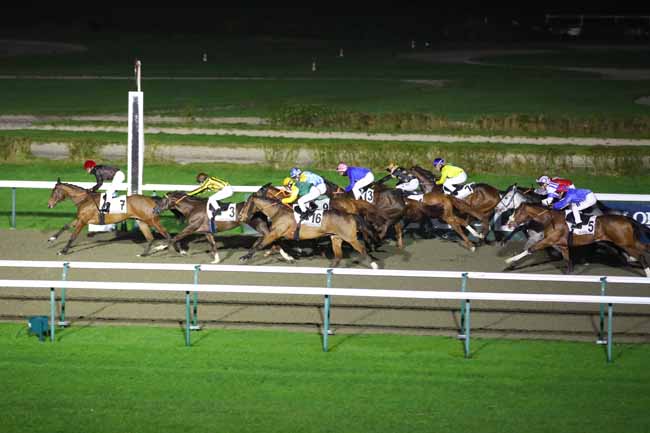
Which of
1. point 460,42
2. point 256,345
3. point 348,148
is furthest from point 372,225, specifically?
point 460,42

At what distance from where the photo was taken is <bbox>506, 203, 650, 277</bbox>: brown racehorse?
13.3 m

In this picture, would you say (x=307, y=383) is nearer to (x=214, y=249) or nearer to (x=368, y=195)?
(x=214, y=249)

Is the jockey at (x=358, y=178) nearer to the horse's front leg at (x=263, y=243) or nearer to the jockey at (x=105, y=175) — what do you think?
the horse's front leg at (x=263, y=243)

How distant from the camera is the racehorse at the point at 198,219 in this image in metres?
13.9

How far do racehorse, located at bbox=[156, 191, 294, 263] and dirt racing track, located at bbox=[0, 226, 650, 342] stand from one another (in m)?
0.19

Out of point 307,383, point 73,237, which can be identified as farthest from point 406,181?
point 307,383

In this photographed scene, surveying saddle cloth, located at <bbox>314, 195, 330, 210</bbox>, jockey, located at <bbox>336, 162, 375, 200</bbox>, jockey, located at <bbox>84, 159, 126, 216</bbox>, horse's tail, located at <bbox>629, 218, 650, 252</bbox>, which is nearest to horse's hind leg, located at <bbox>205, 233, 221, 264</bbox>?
saddle cloth, located at <bbox>314, 195, 330, 210</bbox>

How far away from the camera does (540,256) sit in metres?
14.6

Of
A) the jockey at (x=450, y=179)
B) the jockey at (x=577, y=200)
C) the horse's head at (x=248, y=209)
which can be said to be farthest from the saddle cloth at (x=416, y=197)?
the horse's head at (x=248, y=209)

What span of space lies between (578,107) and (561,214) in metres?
18.3

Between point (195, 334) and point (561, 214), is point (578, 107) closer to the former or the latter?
point (561, 214)

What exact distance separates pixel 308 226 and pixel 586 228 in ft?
11.3

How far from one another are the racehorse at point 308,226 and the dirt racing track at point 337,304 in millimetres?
407

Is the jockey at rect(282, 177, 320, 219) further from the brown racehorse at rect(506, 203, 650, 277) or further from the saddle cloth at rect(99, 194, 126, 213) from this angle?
the brown racehorse at rect(506, 203, 650, 277)
